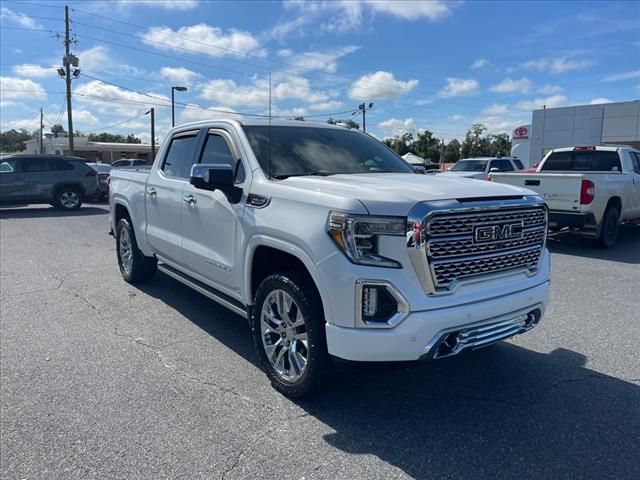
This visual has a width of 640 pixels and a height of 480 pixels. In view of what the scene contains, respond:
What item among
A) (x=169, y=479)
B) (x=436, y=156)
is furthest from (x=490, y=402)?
(x=436, y=156)

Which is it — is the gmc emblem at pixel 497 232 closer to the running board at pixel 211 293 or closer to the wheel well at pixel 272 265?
the wheel well at pixel 272 265

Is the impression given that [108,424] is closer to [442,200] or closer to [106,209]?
[442,200]

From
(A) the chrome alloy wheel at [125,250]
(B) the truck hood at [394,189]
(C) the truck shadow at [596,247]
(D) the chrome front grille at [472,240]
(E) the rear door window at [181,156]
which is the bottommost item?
(C) the truck shadow at [596,247]

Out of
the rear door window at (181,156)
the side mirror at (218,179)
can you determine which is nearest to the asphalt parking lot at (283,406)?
the side mirror at (218,179)

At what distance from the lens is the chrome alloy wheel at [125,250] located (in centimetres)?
675

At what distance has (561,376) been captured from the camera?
4.00 meters

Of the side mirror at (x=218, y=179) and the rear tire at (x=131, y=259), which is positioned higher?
the side mirror at (x=218, y=179)

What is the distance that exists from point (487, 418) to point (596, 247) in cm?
815

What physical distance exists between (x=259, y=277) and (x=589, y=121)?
38223 mm

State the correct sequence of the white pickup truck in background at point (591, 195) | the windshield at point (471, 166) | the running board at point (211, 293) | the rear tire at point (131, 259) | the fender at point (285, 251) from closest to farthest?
the fender at point (285, 251) < the running board at point (211, 293) < the rear tire at point (131, 259) < the white pickup truck in background at point (591, 195) < the windshield at point (471, 166)

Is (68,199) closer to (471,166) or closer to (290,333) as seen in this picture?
(471,166)

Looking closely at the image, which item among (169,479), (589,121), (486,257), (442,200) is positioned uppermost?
(589,121)

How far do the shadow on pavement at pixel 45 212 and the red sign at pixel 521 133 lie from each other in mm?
31604

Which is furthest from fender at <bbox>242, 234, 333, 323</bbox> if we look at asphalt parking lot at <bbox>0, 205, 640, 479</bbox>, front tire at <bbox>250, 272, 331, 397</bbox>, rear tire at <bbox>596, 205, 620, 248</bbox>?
rear tire at <bbox>596, 205, 620, 248</bbox>
